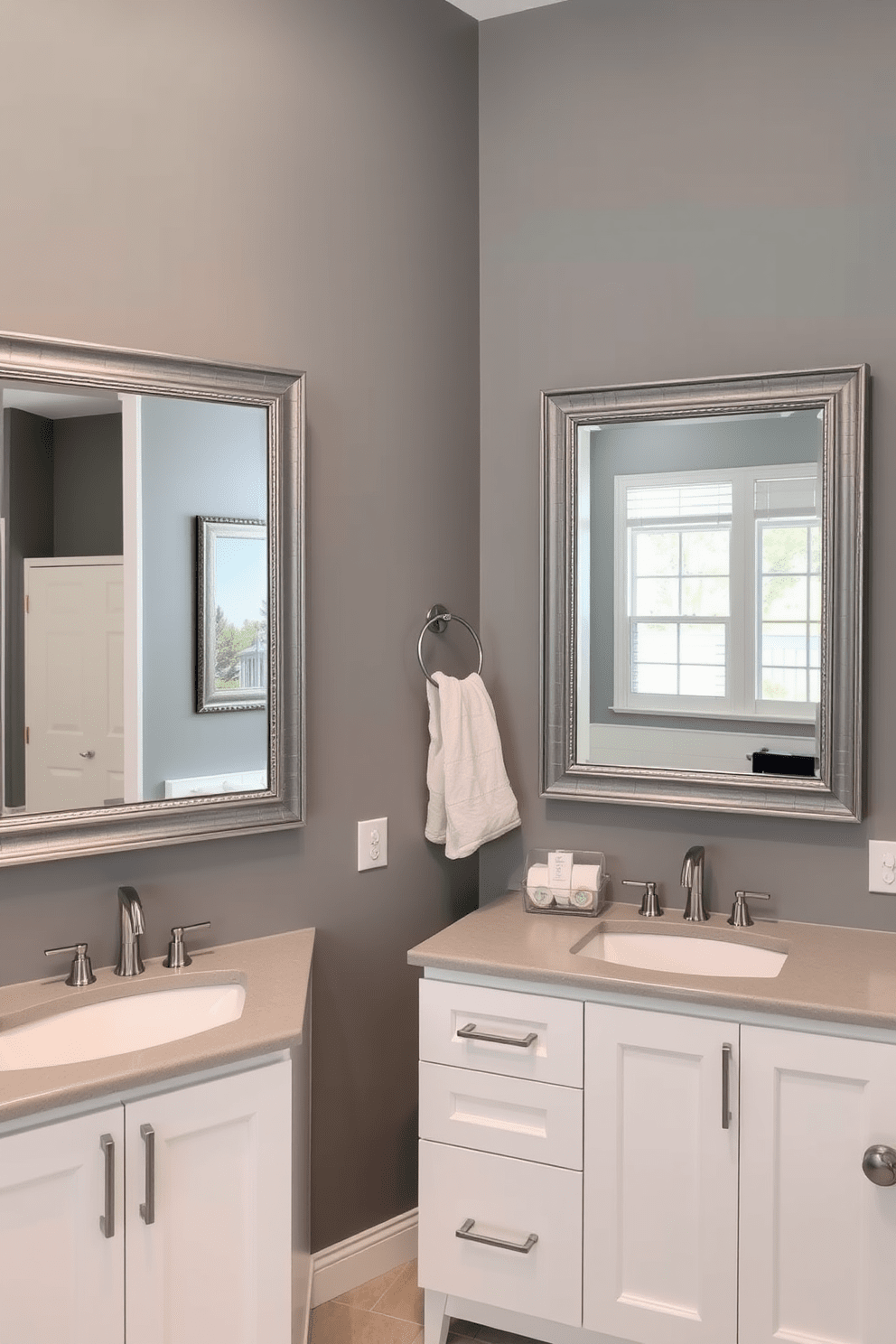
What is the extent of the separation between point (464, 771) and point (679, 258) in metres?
1.19

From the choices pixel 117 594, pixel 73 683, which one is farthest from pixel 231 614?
pixel 73 683

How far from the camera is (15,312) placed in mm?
1831

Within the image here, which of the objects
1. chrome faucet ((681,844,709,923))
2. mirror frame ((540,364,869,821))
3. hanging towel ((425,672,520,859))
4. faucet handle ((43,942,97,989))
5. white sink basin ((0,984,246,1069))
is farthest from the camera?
hanging towel ((425,672,520,859))

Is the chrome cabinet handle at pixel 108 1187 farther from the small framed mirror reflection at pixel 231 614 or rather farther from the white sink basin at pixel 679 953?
the white sink basin at pixel 679 953

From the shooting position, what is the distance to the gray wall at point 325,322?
1.90 meters

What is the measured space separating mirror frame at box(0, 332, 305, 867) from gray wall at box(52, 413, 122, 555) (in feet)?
0.24

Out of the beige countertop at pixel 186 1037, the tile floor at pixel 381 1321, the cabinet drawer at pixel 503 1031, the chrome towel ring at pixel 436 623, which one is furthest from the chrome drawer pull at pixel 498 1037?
the chrome towel ring at pixel 436 623

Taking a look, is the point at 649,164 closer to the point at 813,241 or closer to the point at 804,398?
the point at 813,241

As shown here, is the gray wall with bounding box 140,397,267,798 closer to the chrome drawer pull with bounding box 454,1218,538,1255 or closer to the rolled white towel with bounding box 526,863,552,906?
the rolled white towel with bounding box 526,863,552,906

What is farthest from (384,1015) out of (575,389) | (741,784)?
(575,389)

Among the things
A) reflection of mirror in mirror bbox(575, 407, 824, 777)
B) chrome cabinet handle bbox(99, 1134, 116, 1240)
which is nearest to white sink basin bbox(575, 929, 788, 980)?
reflection of mirror in mirror bbox(575, 407, 824, 777)

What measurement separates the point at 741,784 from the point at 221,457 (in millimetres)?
1233

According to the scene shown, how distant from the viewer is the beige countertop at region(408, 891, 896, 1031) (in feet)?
6.12

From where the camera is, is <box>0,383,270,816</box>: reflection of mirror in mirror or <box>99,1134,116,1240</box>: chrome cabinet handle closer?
<box>99,1134,116,1240</box>: chrome cabinet handle
